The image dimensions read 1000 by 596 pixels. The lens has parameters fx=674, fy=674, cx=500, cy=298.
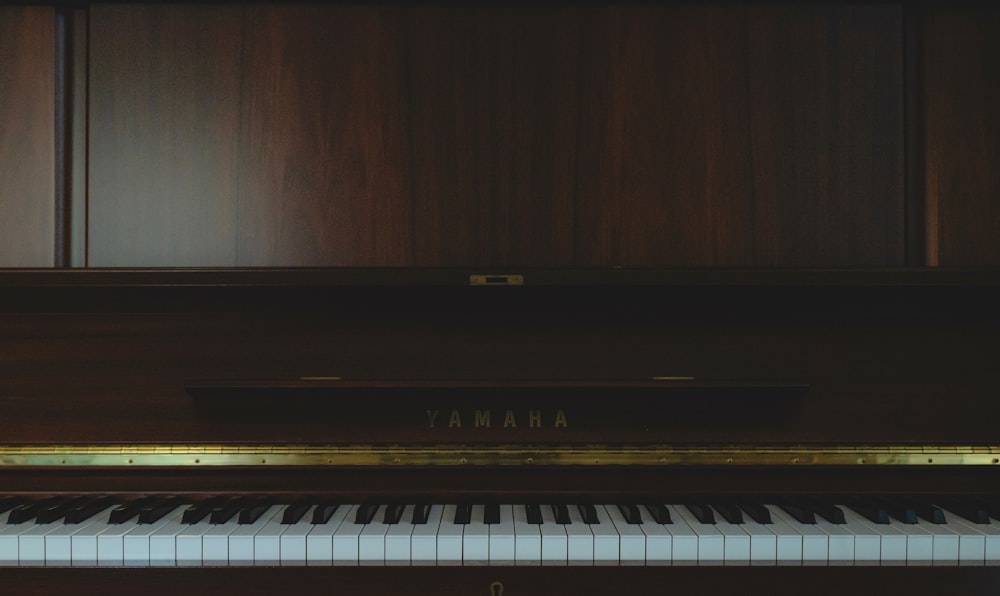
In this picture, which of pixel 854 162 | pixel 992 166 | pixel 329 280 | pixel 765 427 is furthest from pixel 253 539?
pixel 992 166

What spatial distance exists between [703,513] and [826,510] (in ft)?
0.98

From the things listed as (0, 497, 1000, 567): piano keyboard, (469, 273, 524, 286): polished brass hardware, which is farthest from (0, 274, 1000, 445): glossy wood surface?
(0, 497, 1000, 567): piano keyboard

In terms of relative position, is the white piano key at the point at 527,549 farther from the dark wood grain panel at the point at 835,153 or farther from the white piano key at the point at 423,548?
the dark wood grain panel at the point at 835,153

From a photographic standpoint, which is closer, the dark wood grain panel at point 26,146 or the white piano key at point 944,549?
the white piano key at point 944,549

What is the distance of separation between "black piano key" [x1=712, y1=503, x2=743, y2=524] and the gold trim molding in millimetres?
109

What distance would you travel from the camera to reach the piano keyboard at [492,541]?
4.91 feet

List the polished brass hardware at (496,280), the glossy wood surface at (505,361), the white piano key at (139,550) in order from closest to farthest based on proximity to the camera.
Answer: the white piano key at (139,550)
the polished brass hardware at (496,280)
the glossy wood surface at (505,361)

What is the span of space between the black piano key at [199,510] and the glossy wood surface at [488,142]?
0.62 metres

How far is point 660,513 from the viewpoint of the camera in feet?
5.22

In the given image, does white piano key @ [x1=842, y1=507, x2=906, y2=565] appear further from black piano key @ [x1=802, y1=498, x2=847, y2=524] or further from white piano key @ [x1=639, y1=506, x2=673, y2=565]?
white piano key @ [x1=639, y1=506, x2=673, y2=565]

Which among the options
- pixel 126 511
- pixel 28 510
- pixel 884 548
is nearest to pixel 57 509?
pixel 28 510

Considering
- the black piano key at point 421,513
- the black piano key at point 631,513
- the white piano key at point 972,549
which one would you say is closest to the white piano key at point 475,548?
the black piano key at point 421,513

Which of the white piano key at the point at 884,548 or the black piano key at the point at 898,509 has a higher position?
the black piano key at the point at 898,509

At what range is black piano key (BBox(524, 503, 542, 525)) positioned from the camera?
5.20ft
